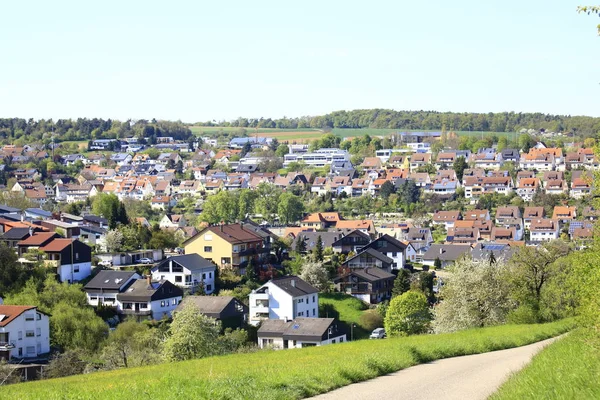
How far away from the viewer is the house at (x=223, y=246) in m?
41.0

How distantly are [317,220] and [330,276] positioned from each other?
20396 millimetres

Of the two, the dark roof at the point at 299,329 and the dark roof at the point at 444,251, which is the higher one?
the dark roof at the point at 299,329

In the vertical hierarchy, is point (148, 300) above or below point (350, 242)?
above

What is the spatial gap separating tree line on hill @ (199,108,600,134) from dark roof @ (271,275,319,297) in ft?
293

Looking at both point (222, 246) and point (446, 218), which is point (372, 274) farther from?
point (446, 218)

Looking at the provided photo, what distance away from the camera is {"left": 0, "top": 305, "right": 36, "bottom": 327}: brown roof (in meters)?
26.8

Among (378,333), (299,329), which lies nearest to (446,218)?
(378,333)

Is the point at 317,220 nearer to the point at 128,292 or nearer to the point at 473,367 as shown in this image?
Answer: the point at 128,292

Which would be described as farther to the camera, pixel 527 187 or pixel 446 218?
pixel 527 187

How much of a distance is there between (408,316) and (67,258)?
15.3m

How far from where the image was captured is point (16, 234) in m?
39.0

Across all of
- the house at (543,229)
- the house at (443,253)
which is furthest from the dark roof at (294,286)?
the house at (543,229)

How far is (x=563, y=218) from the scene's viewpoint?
61031 mm

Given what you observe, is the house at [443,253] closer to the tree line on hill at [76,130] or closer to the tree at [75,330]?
the tree at [75,330]
